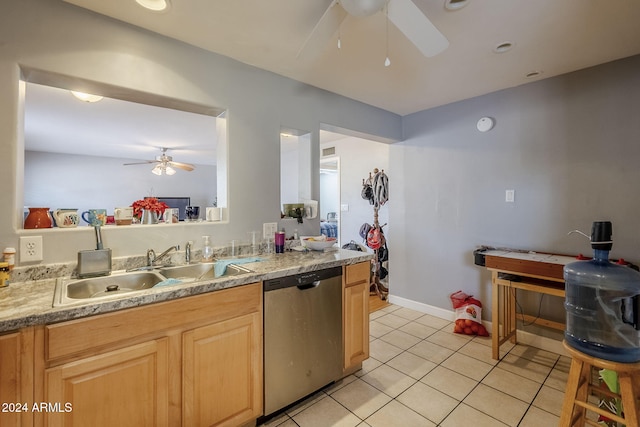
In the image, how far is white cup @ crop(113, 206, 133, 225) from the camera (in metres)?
1.72

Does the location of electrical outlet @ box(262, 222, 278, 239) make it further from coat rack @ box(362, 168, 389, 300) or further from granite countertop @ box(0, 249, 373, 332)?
coat rack @ box(362, 168, 389, 300)

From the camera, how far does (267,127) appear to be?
88.6 inches

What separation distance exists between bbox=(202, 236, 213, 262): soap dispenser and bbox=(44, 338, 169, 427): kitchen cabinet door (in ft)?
2.31

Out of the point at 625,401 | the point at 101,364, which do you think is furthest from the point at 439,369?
the point at 101,364

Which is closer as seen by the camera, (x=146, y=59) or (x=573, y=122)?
(x=146, y=59)

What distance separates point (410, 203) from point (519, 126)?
1.32 m

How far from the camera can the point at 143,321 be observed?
120 centimetres

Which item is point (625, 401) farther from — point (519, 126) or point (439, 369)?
point (519, 126)

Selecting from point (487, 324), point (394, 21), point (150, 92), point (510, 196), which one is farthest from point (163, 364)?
point (510, 196)

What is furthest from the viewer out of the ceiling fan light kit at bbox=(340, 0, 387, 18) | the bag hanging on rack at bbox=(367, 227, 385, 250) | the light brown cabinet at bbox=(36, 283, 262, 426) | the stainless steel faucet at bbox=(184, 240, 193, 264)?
the bag hanging on rack at bbox=(367, 227, 385, 250)

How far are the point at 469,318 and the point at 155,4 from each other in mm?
3471

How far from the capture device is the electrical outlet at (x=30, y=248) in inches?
55.0

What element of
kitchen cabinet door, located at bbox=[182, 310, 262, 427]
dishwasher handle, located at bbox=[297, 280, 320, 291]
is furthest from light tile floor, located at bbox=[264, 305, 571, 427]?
dishwasher handle, located at bbox=[297, 280, 320, 291]

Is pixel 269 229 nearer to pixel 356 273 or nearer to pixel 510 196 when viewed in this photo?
pixel 356 273
